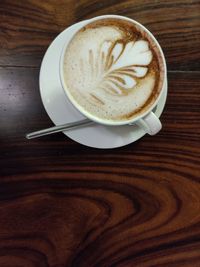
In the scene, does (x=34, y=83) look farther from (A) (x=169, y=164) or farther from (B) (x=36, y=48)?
(A) (x=169, y=164)

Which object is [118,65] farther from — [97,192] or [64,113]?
[97,192]

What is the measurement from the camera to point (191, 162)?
69cm

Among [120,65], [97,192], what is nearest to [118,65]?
[120,65]

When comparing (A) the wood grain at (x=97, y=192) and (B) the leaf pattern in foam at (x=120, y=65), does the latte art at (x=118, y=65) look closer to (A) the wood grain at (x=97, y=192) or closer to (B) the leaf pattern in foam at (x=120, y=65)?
(B) the leaf pattern in foam at (x=120, y=65)

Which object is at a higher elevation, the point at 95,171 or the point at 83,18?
the point at 83,18

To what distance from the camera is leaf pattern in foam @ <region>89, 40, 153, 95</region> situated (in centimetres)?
60

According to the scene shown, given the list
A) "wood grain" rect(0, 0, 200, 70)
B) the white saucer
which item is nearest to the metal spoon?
the white saucer

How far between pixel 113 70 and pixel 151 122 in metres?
0.11

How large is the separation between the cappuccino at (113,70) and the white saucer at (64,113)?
5cm

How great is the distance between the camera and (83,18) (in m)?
0.67

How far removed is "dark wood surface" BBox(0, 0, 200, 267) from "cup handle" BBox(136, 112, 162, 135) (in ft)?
0.25

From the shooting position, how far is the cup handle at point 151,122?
605mm

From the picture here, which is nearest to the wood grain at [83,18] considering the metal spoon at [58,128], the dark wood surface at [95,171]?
the dark wood surface at [95,171]

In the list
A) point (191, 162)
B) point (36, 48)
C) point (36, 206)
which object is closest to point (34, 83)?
point (36, 48)
